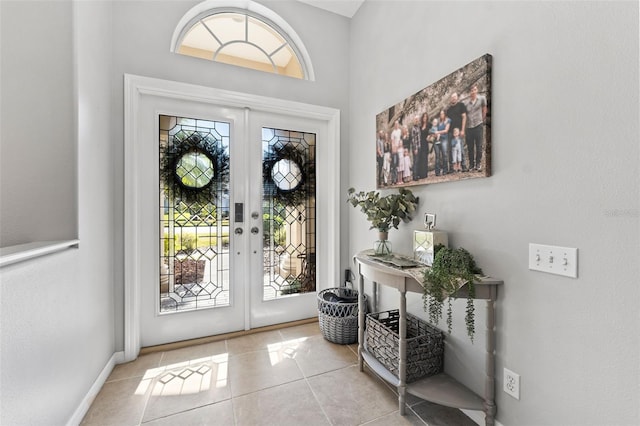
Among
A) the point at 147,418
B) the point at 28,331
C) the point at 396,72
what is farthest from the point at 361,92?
the point at 147,418

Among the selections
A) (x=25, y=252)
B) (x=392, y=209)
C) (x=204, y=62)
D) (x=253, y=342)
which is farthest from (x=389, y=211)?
(x=204, y=62)

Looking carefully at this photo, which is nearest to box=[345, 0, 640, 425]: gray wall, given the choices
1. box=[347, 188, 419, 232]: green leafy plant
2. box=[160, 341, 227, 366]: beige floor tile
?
box=[347, 188, 419, 232]: green leafy plant

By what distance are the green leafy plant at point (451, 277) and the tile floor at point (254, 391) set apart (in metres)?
0.70

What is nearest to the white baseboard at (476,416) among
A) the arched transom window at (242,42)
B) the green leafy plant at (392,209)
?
the green leafy plant at (392,209)

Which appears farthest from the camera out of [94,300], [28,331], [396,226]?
[396,226]

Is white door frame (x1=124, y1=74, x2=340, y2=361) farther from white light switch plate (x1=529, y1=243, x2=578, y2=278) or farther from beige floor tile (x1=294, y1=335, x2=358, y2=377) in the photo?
white light switch plate (x1=529, y1=243, x2=578, y2=278)

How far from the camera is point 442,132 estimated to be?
1.64 m

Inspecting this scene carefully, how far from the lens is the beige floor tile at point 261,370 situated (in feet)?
5.82

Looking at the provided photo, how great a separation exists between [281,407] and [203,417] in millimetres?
427

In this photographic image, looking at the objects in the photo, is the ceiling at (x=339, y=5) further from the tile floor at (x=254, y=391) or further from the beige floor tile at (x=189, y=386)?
the beige floor tile at (x=189, y=386)

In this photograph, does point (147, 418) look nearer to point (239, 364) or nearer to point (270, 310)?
point (239, 364)

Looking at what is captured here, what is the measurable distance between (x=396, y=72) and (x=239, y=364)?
252 centimetres

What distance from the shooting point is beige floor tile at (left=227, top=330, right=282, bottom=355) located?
7.28ft

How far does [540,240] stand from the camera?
120 cm
